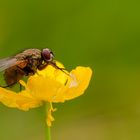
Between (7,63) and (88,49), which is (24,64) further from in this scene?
(88,49)

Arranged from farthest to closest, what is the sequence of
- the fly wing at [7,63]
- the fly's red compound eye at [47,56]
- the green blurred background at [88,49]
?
the green blurred background at [88,49] → the fly's red compound eye at [47,56] → the fly wing at [7,63]

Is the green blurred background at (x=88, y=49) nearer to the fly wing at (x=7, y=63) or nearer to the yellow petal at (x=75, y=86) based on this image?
the fly wing at (x=7, y=63)

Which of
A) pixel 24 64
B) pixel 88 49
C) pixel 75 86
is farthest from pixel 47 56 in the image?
pixel 88 49

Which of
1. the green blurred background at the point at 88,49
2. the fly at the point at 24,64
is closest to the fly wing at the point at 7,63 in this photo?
the fly at the point at 24,64

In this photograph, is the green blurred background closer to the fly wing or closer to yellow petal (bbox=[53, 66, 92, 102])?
the fly wing

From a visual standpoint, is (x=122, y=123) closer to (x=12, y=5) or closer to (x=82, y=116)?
(x=82, y=116)

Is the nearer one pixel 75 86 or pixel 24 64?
pixel 75 86

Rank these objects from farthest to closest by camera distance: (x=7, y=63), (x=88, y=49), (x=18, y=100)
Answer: (x=88, y=49), (x=7, y=63), (x=18, y=100)

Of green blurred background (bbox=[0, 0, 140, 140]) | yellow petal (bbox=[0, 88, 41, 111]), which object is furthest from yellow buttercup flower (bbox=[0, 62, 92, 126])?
green blurred background (bbox=[0, 0, 140, 140])
